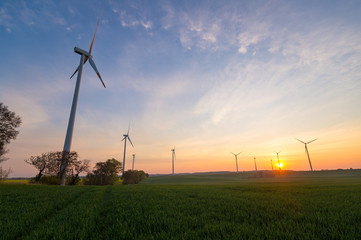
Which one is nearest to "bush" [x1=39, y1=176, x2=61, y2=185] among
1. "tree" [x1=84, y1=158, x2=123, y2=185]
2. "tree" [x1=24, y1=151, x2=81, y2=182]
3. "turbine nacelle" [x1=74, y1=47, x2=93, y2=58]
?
"tree" [x1=24, y1=151, x2=81, y2=182]

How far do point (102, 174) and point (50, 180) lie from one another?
26.1 meters

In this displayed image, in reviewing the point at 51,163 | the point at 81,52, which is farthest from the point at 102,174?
the point at 81,52

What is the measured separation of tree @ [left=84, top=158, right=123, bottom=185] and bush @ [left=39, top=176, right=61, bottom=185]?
21091 millimetres

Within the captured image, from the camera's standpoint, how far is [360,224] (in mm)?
5168

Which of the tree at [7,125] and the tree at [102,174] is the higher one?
the tree at [7,125]

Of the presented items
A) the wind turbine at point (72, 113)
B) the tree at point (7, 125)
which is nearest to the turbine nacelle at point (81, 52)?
the wind turbine at point (72, 113)

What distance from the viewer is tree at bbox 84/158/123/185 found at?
58.1m

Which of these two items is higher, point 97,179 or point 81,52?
point 81,52

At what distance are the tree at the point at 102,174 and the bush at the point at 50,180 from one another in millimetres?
21091

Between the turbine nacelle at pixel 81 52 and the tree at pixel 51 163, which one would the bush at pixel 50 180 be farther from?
the turbine nacelle at pixel 81 52

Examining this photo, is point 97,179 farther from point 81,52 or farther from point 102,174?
point 81,52

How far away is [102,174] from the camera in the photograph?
61750 mm

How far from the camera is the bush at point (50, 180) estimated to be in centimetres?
3662

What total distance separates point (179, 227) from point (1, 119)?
44958 millimetres
